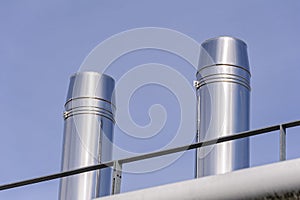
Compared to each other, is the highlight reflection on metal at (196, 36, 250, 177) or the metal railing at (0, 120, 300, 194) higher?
the highlight reflection on metal at (196, 36, 250, 177)

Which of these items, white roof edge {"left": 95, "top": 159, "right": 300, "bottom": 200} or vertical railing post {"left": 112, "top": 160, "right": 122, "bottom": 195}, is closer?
white roof edge {"left": 95, "top": 159, "right": 300, "bottom": 200}

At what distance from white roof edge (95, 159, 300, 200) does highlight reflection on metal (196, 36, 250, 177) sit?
123 cm

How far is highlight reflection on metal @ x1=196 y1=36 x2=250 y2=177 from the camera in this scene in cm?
930

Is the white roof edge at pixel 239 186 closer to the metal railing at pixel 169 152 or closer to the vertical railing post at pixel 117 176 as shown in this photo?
the metal railing at pixel 169 152

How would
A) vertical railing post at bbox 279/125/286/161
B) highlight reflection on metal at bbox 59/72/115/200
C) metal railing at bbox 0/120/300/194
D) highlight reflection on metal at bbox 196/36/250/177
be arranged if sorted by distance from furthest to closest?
1. highlight reflection on metal at bbox 59/72/115/200
2. highlight reflection on metal at bbox 196/36/250/177
3. metal railing at bbox 0/120/300/194
4. vertical railing post at bbox 279/125/286/161

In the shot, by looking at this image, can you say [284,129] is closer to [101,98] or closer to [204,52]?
[204,52]

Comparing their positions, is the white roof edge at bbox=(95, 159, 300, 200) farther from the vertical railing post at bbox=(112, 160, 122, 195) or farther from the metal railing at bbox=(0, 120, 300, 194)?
the vertical railing post at bbox=(112, 160, 122, 195)

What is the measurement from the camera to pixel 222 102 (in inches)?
383

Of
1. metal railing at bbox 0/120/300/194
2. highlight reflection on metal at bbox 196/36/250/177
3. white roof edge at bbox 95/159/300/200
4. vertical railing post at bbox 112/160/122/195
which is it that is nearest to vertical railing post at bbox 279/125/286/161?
metal railing at bbox 0/120/300/194

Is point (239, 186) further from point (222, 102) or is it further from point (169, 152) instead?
point (222, 102)

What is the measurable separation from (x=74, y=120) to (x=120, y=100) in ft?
2.29

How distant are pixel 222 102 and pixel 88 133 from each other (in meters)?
1.82

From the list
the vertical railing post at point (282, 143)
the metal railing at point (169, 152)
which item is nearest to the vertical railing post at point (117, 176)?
the metal railing at point (169, 152)

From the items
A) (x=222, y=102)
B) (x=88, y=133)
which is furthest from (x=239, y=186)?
(x=88, y=133)
